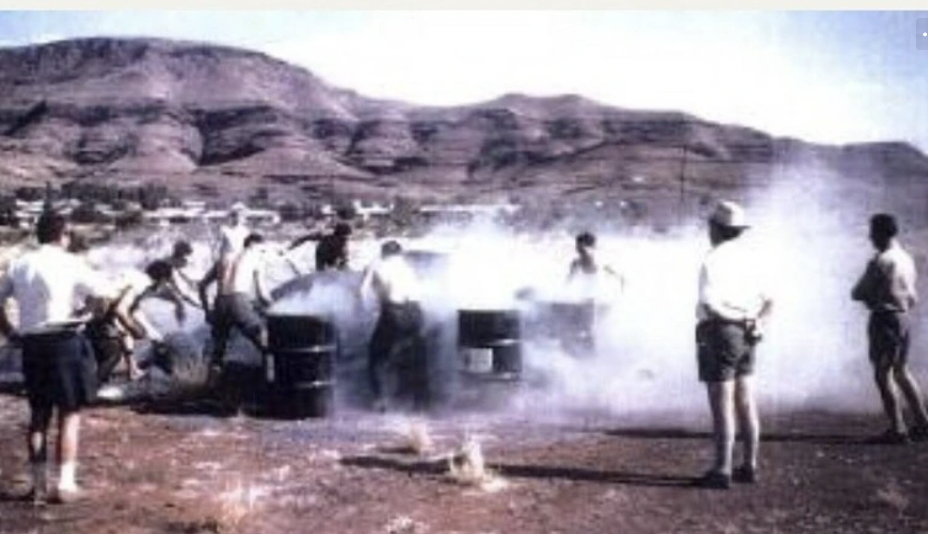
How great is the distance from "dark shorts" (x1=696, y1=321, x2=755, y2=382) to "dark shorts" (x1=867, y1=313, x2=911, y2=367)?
1603mm

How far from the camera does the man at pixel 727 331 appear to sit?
6359 millimetres

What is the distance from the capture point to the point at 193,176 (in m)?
56.7

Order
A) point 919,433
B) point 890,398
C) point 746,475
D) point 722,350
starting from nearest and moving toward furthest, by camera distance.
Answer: point 722,350 → point 746,475 → point 890,398 → point 919,433

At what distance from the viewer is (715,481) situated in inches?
257

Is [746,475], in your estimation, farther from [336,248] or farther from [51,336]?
[336,248]

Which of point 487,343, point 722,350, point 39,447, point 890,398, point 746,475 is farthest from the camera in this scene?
point 487,343

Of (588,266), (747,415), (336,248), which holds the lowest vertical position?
(747,415)

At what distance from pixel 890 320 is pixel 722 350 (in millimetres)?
1878

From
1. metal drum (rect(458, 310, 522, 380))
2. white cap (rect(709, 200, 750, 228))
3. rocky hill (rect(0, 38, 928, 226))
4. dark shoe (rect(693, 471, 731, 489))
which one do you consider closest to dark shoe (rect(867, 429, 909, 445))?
dark shoe (rect(693, 471, 731, 489))

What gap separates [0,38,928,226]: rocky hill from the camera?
51.2 metres

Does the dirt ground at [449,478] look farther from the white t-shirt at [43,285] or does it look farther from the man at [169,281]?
the man at [169,281]

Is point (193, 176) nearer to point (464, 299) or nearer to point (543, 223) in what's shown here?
point (543, 223)

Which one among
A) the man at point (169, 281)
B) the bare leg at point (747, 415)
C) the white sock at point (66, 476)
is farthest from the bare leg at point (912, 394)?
the man at point (169, 281)

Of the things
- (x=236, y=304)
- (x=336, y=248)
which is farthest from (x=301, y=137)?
(x=236, y=304)
